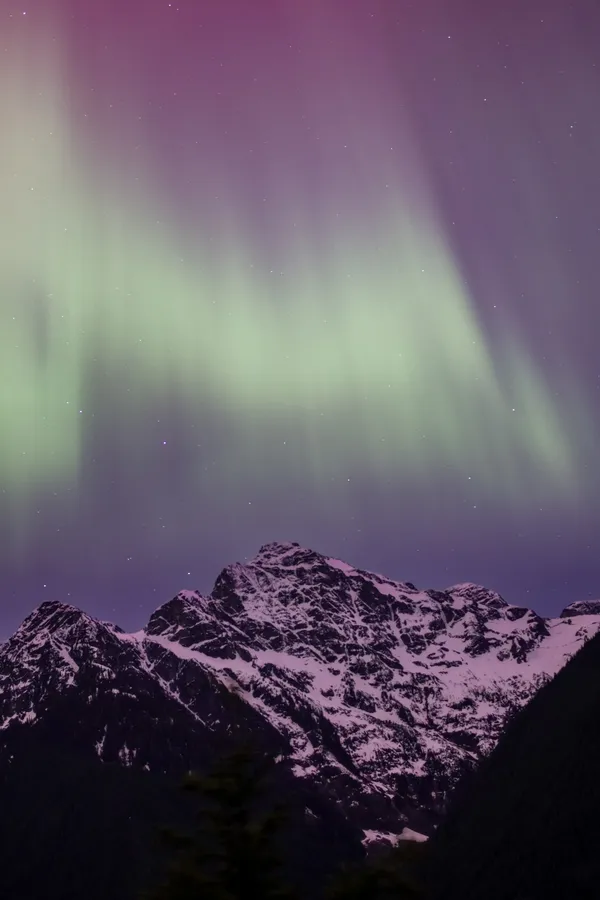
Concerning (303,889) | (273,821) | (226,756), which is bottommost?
(303,889)

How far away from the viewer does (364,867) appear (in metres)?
14.3

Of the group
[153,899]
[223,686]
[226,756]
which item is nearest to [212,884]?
[153,899]

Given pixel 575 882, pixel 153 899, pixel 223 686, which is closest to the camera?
pixel 153 899

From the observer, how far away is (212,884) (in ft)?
47.1

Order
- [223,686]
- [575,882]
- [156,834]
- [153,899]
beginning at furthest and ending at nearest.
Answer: [575,882] < [223,686] < [156,834] < [153,899]

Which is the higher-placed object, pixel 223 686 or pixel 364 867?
pixel 223 686

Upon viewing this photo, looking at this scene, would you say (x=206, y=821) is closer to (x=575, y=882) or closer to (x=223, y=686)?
(x=223, y=686)

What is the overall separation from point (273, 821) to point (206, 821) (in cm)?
131

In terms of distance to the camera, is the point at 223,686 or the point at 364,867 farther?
the point at 223,686

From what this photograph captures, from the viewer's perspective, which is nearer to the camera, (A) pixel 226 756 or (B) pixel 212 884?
(B) pixel 212 884

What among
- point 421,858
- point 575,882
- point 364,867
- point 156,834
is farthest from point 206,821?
point 575,882

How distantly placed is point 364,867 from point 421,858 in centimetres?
109

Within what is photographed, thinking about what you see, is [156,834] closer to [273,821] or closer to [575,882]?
[273,821]

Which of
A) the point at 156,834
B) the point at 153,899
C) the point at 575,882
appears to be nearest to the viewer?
the point at 153,899
